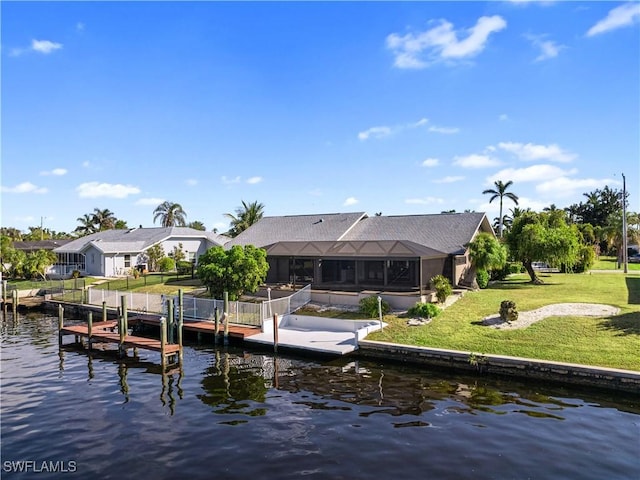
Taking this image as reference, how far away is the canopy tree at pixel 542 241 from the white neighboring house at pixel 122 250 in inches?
1252

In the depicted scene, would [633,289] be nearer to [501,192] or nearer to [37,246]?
[501,192]

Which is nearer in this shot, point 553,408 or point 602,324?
point 553,408

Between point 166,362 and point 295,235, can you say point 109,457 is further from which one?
point 295,235

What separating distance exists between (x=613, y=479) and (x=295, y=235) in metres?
31.0

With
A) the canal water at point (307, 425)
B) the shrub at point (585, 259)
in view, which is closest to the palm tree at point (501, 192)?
the shrub at point (585, 259)

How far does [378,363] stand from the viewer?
65.3 feet

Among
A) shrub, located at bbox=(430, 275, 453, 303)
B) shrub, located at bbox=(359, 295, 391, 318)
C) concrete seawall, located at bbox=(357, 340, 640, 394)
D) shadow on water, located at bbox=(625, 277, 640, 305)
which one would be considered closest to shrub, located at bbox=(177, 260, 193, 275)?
shrub, located at bbox=(359, 295, 391, 318)

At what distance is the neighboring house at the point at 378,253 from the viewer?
29703mm

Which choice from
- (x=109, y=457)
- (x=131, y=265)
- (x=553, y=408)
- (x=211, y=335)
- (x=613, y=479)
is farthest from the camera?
(x=131, y=265)

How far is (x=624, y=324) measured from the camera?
2023cm

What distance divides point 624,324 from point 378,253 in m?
13.8

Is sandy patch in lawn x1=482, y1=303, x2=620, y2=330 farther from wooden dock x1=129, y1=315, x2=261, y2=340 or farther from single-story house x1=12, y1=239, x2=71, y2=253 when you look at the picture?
single-story house x1=12, y1=239, x2=71, y2=253

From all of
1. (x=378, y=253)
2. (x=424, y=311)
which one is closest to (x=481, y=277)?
(x=378, y=253)

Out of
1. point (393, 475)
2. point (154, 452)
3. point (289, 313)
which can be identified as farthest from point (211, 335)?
point (393, 475)
